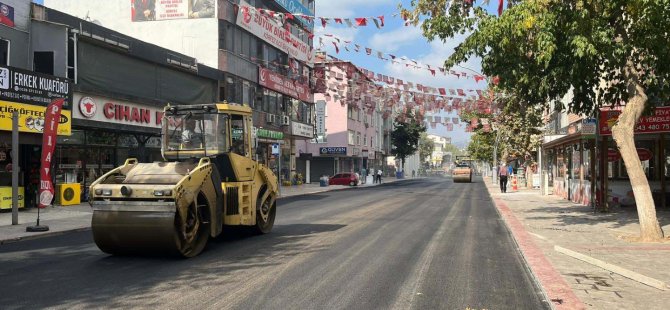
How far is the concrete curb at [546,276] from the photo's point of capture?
6.27 m

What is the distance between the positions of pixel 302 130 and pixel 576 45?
33.0 metres

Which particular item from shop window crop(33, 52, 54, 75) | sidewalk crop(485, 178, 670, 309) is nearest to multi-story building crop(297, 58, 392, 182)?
shop window crop(33, 52, 54, 75)

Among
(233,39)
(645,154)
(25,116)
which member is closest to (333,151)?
(233,39)

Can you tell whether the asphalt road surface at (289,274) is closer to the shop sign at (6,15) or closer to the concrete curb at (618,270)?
the concrete curb at (618,270)

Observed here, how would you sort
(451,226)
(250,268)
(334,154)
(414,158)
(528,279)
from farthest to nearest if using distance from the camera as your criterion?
(414,158), (334,154), (451,226), (250,268), (528,279)

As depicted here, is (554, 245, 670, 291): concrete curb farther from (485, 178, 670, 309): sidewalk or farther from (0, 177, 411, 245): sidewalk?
(0, 177, 411, 245): sidewalk

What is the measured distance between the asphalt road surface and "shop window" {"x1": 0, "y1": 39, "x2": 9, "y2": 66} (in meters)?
8.83

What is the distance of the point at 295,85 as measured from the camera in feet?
136

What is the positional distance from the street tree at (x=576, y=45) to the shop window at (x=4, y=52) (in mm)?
13918

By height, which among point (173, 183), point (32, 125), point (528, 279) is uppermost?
point (32, 125)

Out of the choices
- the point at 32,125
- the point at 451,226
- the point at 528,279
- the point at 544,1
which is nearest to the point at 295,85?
the point at 32,125

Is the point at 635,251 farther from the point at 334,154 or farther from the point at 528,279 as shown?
the point at 334,154

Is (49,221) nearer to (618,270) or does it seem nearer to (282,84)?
(618,270)

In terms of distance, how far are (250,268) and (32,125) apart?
12.9m
